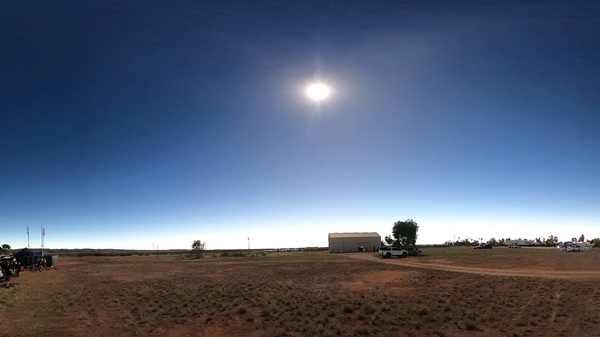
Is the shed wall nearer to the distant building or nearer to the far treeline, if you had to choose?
the distant building

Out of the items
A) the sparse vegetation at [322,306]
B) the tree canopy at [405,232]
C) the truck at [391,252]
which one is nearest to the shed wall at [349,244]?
the tree canopy at [405,232]

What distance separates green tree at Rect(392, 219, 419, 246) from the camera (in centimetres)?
10494

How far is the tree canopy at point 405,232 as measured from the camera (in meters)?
105

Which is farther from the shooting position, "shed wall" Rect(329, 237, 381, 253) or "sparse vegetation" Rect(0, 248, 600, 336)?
"shed wall" Rect(329, 237, 381, 253)

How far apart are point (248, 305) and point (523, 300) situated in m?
18.3

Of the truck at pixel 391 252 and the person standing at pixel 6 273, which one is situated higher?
the person standing at pixel 6 273

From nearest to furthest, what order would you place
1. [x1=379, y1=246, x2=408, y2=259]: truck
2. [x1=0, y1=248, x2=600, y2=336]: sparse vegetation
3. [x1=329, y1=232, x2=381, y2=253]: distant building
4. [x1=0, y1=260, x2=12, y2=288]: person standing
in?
1. [x1=0, y1=248, x2=600, y2=336]: sparse vegetation
2. [x1=0, y1=260, x2=12, y2=288]: person standing
3. [x1=379, y1=246, x2=408, y2=259]: truck
4. [x1=329, y1=232, x2=381, y2=253]: distant building

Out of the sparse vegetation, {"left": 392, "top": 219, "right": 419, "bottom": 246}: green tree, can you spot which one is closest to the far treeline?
{"left": 392, "top": 219, "right": 419, "bottom": 246}: green tree

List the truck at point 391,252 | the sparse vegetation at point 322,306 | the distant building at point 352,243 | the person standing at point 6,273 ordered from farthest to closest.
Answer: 1. the distant building at point 352,243
2. the truck at point 391,252
3. the person standing at point 6,273
4. the sparse vegetation at point 322,306

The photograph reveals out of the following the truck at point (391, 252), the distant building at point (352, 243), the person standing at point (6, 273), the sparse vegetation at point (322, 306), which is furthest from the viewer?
the distant building at point (352, 243)

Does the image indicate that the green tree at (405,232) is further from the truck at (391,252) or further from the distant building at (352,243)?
the truck at (391,252)

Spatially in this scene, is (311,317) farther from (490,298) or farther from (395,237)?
(395,237)

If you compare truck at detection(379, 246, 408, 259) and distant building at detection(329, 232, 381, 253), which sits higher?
truck at detection(379, 246, 408, 259)

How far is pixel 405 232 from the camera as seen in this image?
105125mm
